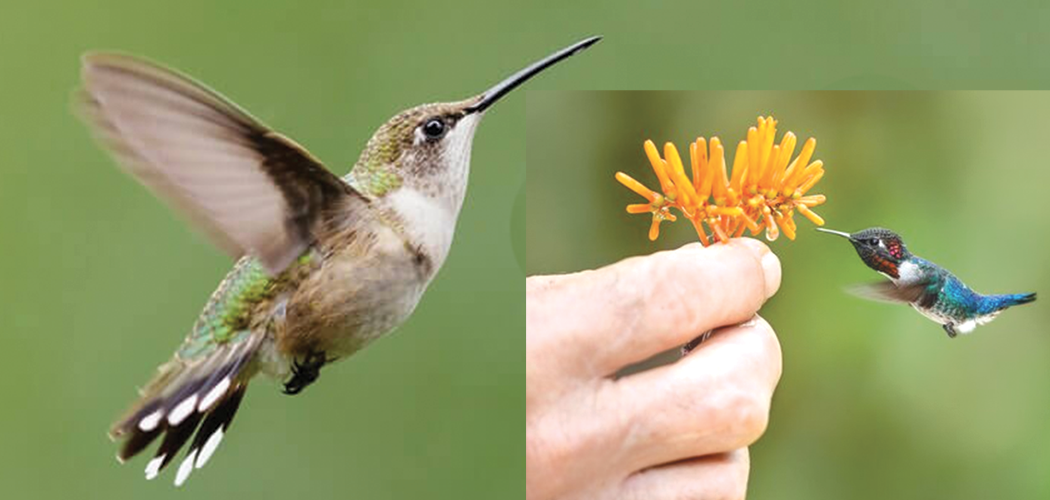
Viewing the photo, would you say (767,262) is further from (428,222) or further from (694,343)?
(428,222)

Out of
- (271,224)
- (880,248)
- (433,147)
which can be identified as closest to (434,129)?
(433,147)

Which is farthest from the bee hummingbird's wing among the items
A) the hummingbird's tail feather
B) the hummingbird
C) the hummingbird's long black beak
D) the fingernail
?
the hummingbird's tail feather

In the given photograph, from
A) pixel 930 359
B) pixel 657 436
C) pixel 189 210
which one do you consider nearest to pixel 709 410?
pixel 657 436

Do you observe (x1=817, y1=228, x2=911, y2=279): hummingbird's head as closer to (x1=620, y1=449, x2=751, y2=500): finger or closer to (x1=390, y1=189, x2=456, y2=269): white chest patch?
(x1=620, y1=449, x2=751, y2=500): finger

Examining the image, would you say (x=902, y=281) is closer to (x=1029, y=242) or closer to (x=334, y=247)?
(x=1029, y=242)

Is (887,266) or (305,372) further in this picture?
(887,266)

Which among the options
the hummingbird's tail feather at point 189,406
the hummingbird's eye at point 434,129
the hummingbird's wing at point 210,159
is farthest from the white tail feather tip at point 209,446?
the hummingbird's eye at point 434,129

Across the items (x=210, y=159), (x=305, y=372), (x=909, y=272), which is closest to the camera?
(x=210, y=159)
